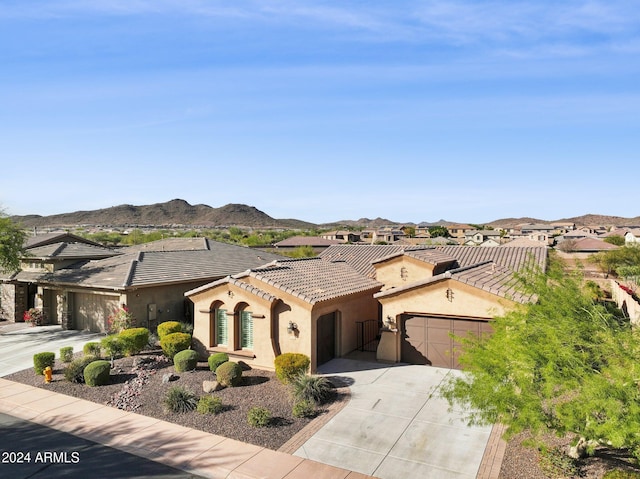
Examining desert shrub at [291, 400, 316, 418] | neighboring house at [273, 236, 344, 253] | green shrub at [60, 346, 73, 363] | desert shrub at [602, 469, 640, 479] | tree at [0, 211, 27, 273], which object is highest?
tree at [0, 211, 27, 273]

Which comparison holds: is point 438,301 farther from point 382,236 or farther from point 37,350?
point 382,236

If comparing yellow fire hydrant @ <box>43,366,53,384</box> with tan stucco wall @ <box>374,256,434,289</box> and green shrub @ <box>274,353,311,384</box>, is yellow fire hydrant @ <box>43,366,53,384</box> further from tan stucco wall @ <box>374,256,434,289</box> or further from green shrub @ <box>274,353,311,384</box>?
tan stucco wall @ <box>374,256,434,289</box>

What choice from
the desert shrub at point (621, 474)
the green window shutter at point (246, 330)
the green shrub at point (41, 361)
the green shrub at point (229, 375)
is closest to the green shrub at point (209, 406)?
the green shrub at point (229, 375)

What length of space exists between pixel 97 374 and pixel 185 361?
10.1 ft

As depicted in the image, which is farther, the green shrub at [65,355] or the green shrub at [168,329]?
the green shrub at [168,329]

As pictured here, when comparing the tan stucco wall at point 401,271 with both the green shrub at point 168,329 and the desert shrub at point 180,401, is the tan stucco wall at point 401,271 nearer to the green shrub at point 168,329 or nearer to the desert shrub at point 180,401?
the green shrub at point 168,329

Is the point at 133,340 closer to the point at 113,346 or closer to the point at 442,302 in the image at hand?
the point at 113,346

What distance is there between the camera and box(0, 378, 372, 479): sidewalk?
1027 centimetres

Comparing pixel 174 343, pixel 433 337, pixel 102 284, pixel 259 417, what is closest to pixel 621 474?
pixel 259 417

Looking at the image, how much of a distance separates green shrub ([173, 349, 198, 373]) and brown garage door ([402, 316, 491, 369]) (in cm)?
864

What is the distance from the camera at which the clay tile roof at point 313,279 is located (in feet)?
57.8

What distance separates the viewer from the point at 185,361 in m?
17.2

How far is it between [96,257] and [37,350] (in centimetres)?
1081

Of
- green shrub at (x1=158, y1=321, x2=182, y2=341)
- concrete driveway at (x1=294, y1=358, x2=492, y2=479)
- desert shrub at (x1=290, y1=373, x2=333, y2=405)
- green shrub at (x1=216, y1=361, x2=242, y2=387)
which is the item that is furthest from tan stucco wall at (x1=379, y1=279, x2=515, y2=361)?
green shrub at (x1=158, y1=321, x2=182, y2=341)
